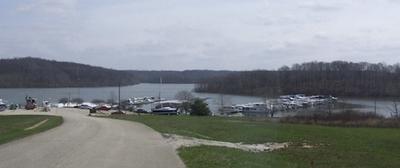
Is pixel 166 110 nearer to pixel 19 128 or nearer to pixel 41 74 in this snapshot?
pixel 19 128

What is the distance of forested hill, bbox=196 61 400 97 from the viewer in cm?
14025

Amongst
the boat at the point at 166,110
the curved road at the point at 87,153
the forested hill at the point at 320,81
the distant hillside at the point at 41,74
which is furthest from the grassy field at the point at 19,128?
the distant hillside at the point at 41,74

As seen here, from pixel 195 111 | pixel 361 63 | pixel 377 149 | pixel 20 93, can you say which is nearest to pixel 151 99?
pixel 20 93

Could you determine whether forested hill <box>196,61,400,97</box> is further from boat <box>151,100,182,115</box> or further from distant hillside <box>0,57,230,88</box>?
boat <box>151,100,182,115</box>

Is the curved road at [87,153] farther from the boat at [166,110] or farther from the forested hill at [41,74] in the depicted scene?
the forested hill at [41,74]

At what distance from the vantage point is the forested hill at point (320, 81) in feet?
460

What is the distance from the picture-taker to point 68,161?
56.4ft

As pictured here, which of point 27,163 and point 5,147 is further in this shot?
point 5,147

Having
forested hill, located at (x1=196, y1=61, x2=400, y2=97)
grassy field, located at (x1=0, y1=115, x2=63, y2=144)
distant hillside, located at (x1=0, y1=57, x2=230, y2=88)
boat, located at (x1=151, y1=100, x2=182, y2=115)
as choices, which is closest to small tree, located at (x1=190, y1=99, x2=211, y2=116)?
boat, located at (x1=151, y1=100, x2=182, y2=115)

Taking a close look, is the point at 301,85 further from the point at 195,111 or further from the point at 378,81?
the point at 195,111

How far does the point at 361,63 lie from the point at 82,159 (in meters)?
155

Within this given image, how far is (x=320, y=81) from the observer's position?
503 ft

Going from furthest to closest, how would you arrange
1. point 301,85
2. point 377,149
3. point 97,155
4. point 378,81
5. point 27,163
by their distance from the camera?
1. point 301,85
2. point 378,81
3. point 377,149
4. point 97,155
5. point 27,163

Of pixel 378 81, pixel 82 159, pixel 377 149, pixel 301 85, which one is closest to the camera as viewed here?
pixel 82 159
